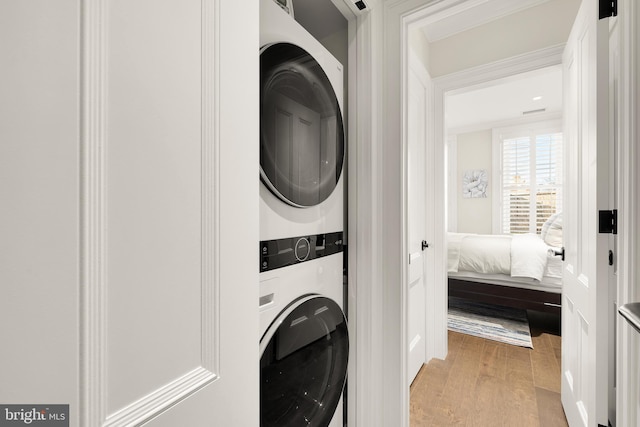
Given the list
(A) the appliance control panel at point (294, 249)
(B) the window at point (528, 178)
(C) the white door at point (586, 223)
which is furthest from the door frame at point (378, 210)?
(B) the window at point (528, 178)

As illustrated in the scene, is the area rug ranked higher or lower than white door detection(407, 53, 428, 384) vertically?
lower

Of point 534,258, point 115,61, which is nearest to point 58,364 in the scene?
point 115,61

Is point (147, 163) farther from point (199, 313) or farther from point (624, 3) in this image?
point (624, 3)

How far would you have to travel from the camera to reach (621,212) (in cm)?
99

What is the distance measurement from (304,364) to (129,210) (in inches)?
31.4

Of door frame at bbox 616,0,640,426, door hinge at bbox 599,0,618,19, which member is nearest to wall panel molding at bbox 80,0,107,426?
door frame at bbox 616,0,640,426

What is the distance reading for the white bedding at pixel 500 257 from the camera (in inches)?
114

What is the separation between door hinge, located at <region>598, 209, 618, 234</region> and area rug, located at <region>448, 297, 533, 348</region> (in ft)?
6.30

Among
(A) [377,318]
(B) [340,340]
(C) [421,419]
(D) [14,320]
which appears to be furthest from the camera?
(C) [421,419]

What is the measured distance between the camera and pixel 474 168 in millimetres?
5426

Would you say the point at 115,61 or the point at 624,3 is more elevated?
the point at 624,3

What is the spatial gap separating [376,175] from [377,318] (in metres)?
0.69

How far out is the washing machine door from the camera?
0.83 metres

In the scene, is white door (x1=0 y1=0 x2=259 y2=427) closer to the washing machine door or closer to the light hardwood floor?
the washing machine door
